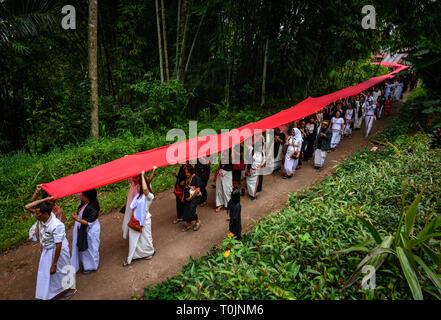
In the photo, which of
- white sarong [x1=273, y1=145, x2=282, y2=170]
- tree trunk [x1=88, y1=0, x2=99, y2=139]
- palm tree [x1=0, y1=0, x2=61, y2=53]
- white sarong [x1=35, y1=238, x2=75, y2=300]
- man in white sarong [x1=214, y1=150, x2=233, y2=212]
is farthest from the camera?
white sarong [x1=273, y1=145, x2=282, y2=170]

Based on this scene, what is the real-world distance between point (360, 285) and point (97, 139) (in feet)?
23.9

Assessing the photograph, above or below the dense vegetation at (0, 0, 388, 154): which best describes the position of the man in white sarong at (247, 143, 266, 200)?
below

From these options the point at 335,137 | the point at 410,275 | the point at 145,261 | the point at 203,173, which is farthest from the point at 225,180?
the point at 335,137

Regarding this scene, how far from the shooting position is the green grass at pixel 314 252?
268cm

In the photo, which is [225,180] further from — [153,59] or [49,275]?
[153,59]

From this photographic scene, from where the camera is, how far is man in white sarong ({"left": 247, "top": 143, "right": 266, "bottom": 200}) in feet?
18.8

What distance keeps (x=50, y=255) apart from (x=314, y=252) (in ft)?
11.0

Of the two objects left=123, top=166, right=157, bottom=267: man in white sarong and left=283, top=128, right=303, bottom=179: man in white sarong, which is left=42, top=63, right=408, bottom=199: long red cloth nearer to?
left=123, top=166, right=157, bottom=267: man in white sarong

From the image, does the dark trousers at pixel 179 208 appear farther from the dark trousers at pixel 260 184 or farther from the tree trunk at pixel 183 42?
the tree trunk at pixel 183 42

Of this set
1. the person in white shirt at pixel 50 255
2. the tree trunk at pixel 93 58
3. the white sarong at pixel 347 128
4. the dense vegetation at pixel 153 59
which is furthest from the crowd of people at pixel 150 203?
the dense vegetation at pixel 153 59

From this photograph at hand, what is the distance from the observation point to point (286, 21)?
400 inches

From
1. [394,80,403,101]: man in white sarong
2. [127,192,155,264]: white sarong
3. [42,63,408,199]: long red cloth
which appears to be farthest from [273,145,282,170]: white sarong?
[394,80,403,101]: man in white sarong
